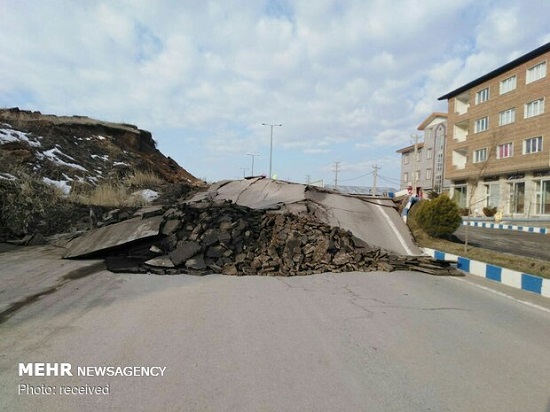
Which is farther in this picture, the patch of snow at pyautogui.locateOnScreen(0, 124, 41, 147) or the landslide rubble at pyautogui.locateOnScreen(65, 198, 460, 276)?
the patch of snow at pyautogui.locateOnScreen(0, 124, 41, 147)

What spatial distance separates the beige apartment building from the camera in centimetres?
3006

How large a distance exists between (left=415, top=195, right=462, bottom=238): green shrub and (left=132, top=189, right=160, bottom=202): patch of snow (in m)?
12.1

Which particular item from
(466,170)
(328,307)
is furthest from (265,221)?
(466,170)

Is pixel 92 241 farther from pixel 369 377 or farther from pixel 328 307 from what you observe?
pixel 369 377

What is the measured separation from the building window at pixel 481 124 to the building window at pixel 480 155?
1987 millimetres

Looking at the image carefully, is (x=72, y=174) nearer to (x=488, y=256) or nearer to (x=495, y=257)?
(x=488, y=256)

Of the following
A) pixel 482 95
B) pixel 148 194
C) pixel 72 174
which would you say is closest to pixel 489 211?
pixel 482 95

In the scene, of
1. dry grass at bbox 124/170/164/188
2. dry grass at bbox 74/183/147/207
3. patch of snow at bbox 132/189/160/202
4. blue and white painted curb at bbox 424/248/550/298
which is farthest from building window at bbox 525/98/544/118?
dry grass at bbox 74/183/147/207

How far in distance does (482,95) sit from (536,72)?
7.05 meters

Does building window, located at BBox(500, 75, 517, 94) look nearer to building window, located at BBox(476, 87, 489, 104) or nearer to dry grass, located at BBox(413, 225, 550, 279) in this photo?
building window, located at BBox(476, 87, 489, 104)

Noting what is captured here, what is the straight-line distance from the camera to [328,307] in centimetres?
585

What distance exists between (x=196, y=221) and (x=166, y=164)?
84.5 ft

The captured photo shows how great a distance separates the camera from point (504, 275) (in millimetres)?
8445

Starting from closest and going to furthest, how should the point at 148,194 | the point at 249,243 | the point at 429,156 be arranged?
the point at 249,243 < the point at 148,194 < the point at 429,156
